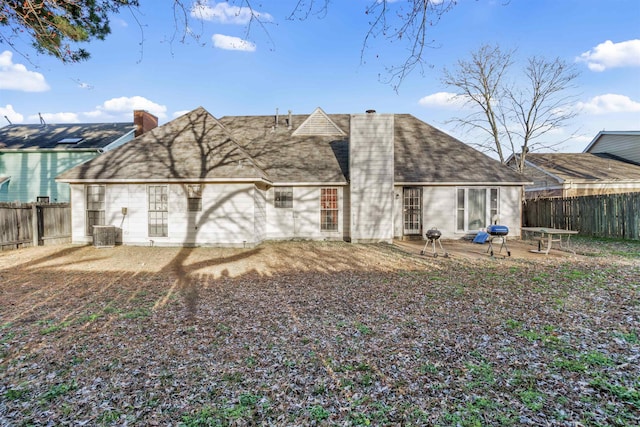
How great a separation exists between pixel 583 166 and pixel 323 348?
27.2 metres

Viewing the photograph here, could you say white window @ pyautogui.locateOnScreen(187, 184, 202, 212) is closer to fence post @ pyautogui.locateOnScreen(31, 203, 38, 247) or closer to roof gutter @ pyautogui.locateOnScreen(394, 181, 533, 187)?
fence post @ pyautogui.locateOnScreen(31, 203, 38, 247)

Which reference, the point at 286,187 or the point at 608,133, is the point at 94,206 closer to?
the point at 286,187

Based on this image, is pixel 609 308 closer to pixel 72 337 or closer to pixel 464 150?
pixel 72 337

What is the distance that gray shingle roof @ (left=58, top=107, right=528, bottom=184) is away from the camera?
12.6 m

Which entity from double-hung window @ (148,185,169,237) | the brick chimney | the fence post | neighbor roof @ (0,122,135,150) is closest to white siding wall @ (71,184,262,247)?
double-hung window @ (148,185,169,237)

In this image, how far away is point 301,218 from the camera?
1448cm

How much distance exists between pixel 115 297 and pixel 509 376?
22.2 feet

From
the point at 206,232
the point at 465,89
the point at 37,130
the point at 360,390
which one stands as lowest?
the point at 360,390

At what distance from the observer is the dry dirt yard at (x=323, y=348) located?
2.92 m

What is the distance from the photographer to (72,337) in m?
4.55

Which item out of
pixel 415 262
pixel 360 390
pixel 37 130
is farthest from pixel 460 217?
pixel 37 130

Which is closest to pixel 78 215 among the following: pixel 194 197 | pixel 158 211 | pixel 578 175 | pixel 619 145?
pixel 158 211

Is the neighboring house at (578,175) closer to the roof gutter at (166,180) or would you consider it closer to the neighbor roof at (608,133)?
the neighbor roof at (608,133)

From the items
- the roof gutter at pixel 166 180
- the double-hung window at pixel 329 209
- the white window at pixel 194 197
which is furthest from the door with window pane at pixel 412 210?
the white window at pixel 194 197
